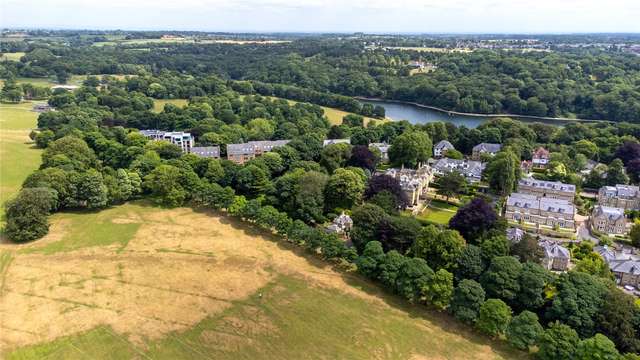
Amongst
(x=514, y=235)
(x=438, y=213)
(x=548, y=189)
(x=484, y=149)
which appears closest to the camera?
(x=514, y=235)

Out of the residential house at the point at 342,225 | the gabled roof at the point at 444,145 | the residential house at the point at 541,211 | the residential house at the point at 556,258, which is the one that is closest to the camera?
the residential house at the point at 556,258

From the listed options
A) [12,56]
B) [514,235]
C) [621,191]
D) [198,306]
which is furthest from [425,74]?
[12,56]

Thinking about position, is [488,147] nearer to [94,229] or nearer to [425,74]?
[94,229]

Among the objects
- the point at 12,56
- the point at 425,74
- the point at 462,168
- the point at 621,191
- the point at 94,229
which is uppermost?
the point at 12,56

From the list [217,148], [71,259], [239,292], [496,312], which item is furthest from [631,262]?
[217,148]

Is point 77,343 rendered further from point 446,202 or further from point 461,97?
point 461,97

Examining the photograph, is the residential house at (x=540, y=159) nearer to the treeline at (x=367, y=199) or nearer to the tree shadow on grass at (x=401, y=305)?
the treeline at (x=367, y=199)

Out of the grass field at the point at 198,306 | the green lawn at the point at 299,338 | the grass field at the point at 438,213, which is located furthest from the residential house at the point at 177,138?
the green lawn at the point at 299,338
